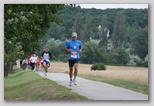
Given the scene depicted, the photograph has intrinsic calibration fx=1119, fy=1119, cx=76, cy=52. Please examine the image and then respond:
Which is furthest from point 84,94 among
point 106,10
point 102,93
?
point 106,10

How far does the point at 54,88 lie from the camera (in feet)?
63.7

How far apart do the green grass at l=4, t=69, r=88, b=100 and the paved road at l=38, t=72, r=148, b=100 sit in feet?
0.55

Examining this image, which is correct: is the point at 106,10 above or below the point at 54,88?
above

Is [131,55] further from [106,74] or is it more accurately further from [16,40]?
[16,40]

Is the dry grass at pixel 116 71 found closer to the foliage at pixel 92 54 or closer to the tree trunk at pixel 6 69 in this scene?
the foliage at pixel 92 54

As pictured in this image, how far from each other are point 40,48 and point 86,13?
1.02m

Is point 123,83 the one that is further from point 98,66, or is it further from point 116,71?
point 98,66

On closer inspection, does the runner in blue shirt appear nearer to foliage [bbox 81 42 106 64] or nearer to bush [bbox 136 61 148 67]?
foliage [bbox 81 42 106 64]

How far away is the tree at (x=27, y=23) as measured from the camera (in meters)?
19.5

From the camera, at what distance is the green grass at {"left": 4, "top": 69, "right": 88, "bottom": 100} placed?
19141mm

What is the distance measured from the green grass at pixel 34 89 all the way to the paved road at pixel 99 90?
0.55ft

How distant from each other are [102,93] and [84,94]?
0.32 meters

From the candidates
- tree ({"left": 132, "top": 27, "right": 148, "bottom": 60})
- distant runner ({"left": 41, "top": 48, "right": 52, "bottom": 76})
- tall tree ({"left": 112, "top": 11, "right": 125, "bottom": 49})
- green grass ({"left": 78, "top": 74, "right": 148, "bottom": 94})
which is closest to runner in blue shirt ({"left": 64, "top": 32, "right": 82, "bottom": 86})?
green grass ({"left": 78, "top": 74, "right": 148, "bottom": 94})

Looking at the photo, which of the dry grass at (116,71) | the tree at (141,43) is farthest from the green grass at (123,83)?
the tree at (141,43)
